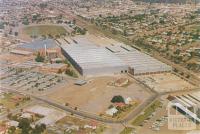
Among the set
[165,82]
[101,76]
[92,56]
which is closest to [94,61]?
[92,56]

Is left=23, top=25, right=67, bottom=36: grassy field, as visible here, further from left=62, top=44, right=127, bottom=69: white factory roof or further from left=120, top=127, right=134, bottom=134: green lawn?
left=120, top=127, right=134, bottom=134: green lawn

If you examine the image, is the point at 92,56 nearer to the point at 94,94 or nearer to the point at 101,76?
the point at 101,76

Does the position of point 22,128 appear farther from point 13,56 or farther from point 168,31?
point 168,31

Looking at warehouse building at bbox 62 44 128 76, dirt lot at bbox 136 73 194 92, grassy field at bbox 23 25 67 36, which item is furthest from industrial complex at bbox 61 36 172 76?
grassy field at bbox 23 25 67 36

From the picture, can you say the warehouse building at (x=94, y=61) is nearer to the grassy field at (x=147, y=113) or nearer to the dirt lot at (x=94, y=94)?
the dirt lot at (x=94, y=94)

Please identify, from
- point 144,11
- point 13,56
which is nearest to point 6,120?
point 13,56

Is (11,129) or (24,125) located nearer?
(11,129)
